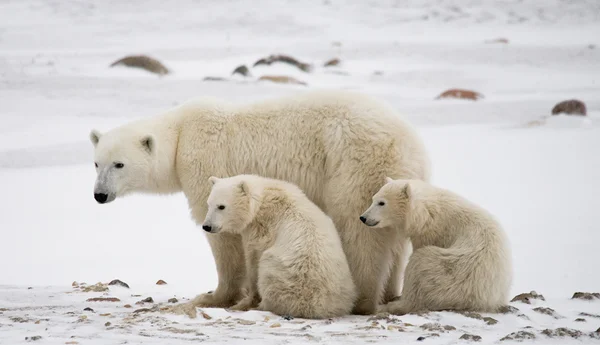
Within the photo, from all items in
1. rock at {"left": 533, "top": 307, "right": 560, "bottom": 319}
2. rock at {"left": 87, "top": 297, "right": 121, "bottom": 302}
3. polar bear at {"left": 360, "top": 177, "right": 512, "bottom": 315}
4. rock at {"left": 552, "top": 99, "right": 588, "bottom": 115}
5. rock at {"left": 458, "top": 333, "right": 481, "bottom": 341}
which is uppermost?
rock at {"left": 552, "top": 99, "right": 588, "bottom": 115}

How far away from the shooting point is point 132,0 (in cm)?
5209

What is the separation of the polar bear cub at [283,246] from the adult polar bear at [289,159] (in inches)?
7.7

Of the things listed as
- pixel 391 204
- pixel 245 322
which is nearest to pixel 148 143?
pixel 245 322

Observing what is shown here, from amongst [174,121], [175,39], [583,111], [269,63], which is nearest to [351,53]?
[269,63]

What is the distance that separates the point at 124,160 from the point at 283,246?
1.57 metres

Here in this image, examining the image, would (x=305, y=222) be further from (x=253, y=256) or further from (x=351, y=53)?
(x=351, y=53)

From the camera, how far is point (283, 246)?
5.54m

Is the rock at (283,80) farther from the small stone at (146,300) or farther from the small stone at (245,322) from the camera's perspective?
the small stone at (245,322)

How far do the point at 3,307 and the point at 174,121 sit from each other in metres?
1.95

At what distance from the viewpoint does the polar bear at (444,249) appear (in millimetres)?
5355

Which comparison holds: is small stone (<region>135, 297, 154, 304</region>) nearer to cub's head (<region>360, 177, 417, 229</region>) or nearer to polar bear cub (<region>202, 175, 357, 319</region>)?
polar bear cub (<region>202, 175, 357, 319</region>)

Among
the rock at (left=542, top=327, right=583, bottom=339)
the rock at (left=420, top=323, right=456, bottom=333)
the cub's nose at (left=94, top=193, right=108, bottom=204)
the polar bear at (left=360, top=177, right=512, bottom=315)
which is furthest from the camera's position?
the cub's nose at (left=94, top=193, right=108, bottom=204)

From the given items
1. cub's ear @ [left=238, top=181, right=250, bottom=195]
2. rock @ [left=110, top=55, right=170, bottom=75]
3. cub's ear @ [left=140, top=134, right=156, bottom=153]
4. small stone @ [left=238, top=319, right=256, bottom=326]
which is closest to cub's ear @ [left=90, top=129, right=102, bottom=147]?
cub's ear @ [left=140, top=134, right=156, bottom=153]

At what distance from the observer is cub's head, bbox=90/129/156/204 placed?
6.17m
